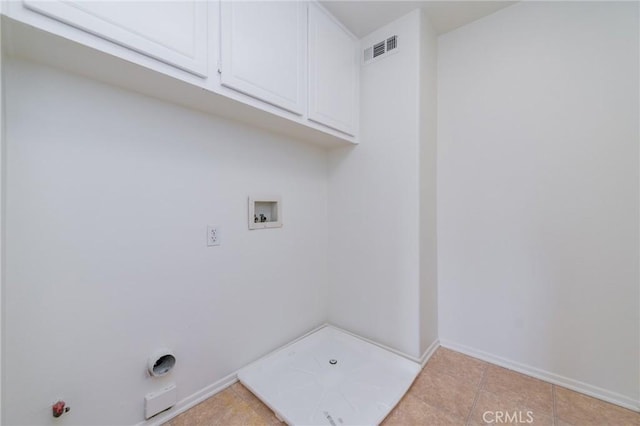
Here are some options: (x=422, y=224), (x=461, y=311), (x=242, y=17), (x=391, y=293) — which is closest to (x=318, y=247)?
(x=391, y=293)

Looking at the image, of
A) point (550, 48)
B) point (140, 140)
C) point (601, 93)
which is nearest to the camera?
point (140, 140)

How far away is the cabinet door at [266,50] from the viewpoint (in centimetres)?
124

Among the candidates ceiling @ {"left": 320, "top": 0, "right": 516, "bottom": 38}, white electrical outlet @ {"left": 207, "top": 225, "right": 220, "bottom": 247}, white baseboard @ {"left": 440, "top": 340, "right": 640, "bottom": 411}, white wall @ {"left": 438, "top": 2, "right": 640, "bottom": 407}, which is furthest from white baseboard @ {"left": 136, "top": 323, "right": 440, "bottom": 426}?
ceiling @ {"left": 320, "top": 0, "right": 516, "bottom": 38}

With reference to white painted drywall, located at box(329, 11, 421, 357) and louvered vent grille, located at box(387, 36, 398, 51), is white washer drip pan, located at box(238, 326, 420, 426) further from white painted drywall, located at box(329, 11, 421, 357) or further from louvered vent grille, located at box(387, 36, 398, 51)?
louvered vent grille, located at box(387, 36, 398, 51)

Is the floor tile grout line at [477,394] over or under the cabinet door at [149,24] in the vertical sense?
under

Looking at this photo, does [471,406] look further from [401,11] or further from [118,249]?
[401,11]

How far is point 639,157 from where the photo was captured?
A: 1347 millimetres

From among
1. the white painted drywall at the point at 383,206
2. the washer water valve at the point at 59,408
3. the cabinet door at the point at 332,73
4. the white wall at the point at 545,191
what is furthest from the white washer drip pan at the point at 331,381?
the cabinet door at the point at 332,73

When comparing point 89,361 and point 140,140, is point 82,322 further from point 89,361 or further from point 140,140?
point 140,140

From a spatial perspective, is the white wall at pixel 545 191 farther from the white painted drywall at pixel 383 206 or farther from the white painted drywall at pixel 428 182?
the white painted drywall at pixel 383 206

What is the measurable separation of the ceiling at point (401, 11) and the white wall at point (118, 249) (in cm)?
102

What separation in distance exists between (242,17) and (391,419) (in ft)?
7.28

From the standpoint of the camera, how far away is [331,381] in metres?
1.53

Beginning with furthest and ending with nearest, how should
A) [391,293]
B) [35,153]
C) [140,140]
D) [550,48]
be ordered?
[391,293]
[550,48]
[140,140]
[35,153]
